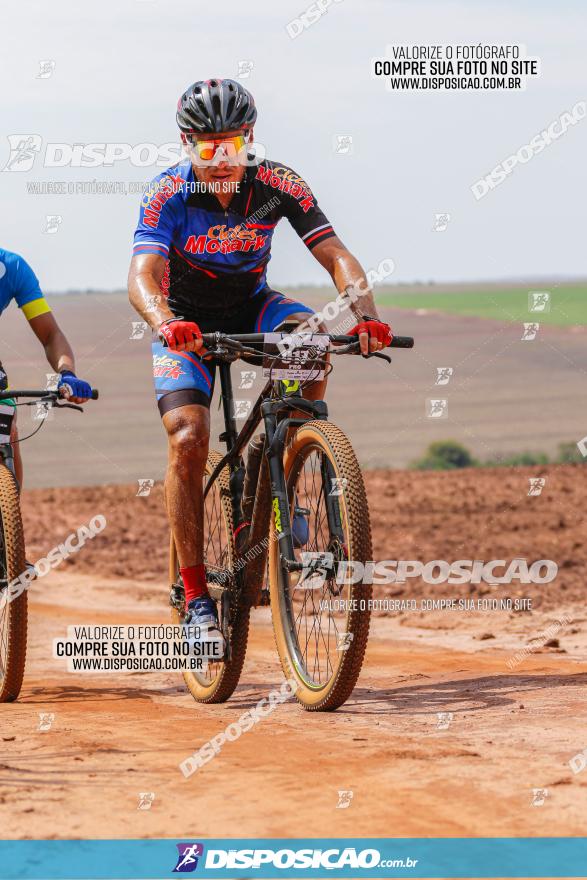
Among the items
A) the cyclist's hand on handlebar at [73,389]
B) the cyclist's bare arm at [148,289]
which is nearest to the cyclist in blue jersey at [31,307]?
the cyclist's hand on handlebar at [73,389]

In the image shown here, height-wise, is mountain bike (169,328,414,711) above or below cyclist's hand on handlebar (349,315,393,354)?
below

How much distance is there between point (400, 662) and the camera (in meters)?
7.78

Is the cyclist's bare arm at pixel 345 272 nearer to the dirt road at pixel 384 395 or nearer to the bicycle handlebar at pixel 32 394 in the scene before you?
the bicycle handlebar at pixel 32 394

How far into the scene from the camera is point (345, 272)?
624 centimetres

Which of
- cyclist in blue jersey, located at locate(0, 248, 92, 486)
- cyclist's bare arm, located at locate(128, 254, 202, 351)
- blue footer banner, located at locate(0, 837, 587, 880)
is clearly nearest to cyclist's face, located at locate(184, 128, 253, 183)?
cyclist's bare arm, located at locate(128, 254, 202, 351)

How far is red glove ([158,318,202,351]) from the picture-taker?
18.2 ft

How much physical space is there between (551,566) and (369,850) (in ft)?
25.4

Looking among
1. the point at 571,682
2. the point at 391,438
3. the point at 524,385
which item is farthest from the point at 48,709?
the point at 524,385

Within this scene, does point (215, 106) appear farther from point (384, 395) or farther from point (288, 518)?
point (384, 395)

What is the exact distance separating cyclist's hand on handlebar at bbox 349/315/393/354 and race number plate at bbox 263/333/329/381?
0.15 meters

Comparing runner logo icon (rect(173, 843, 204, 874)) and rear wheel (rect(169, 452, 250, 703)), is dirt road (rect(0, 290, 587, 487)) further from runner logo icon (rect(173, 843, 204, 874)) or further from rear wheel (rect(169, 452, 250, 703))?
runner logo icon (rect(173, 843, 204, 874))

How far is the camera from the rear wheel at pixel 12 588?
6.54 m

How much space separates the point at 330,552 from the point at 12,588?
1823 millimetres

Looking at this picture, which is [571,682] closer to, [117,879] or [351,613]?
[351,613]
